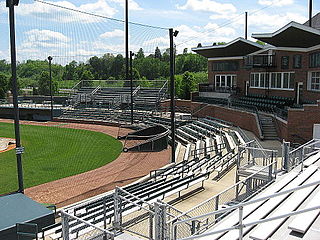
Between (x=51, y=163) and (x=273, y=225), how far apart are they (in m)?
16.4

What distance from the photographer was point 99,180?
663 inches

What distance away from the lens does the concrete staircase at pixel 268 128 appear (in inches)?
853

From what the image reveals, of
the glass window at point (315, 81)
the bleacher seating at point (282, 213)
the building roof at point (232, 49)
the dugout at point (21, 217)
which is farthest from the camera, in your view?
the building roof at point (232, 49)

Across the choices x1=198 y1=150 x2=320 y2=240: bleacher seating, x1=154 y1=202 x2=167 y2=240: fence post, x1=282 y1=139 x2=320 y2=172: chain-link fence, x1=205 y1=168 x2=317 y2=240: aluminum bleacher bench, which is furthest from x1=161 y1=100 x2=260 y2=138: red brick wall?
x1=154 y1=202 x2=167 y2=240: fence post

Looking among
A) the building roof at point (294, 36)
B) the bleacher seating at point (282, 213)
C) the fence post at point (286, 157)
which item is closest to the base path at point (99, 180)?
the fence post at point (286, 157)

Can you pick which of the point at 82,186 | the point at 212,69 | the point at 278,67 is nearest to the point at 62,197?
the point at 82,186

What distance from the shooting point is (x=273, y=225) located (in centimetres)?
626

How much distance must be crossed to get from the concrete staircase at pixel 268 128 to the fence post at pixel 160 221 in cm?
1614

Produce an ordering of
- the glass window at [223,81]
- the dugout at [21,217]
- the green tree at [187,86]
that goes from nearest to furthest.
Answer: the dugout at [21,217]
the glass window at [223,81]
the green tree at [187,86]

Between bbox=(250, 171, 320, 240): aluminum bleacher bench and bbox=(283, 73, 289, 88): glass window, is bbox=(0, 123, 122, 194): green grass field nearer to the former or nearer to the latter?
bbox=(250, 171, 320, 240): aluminum bleacher bench

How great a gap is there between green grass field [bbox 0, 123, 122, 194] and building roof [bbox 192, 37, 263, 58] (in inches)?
615

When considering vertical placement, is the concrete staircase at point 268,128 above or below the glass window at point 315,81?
below

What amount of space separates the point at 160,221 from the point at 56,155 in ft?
55.7

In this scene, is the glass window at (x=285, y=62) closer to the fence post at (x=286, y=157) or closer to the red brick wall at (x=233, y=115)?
the red brick wall at (x=233, y=115)
